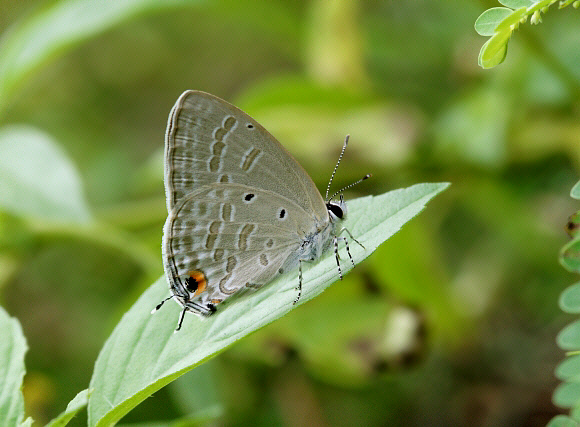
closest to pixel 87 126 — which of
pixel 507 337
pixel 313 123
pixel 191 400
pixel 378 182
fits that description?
pixel 313 123

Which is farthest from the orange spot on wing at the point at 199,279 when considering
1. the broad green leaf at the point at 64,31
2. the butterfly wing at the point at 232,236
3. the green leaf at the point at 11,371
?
the broad green leaf at the point at 64,31

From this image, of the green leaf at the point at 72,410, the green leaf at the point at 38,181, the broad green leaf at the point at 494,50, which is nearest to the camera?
the green leaf at the point at 72,410

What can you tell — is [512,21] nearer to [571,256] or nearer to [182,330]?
[571,256]

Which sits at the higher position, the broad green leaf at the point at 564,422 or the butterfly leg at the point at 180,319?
the butterfly leg at the point at 180,319

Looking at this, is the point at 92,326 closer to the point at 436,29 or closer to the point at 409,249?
the point at 409,249

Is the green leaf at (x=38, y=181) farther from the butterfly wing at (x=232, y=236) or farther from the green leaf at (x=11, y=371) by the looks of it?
the green leaf at (x=11, y=371)

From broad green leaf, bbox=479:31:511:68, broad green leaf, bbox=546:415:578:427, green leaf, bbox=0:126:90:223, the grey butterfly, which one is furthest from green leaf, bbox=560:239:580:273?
green leaf, bbox=0:126:90:223

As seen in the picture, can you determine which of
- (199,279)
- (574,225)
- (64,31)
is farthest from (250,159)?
(64,31)
